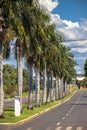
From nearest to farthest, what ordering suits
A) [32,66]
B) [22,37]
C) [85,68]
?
1. [22,37]
2. [32,66]
3. [85,68]

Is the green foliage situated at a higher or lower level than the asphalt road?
higher

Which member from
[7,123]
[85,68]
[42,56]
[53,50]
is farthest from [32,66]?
[85,68]

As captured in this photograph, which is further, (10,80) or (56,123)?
(10,80)

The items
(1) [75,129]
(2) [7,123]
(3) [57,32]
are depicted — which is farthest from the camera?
(3) [57,32]

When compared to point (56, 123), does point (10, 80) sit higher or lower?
higher

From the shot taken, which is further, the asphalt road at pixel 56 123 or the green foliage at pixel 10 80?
the green foliage at pixel 10 80

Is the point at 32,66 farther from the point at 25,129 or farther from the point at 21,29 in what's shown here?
the point at 25,129

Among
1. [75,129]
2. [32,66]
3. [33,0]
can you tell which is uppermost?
[33,0]

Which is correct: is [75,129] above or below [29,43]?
below

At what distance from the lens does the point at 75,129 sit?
26328 mm

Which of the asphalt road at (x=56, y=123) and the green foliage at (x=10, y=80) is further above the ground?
the green foliage at (x=10, y=80)

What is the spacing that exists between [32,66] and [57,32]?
1444 cm

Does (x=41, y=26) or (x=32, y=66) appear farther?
(x=32, y=66)

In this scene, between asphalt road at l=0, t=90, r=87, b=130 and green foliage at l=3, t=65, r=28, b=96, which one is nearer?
asphalt road at l=0, t=90, r=87, b=130
